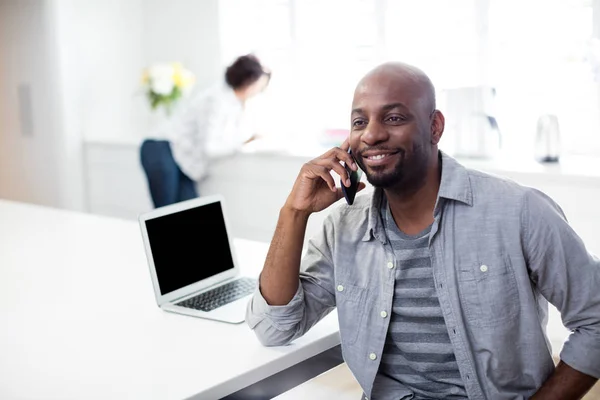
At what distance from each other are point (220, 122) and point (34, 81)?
2130 millimetres

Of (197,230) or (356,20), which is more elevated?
(356,20)

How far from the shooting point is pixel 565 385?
4.78ft

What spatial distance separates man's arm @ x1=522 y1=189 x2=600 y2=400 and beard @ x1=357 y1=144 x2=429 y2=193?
0.21 metres

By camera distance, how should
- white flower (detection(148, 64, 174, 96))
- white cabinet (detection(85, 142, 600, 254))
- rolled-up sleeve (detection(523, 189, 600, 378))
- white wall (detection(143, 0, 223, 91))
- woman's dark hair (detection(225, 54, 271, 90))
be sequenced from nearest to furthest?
rolled-up sleeve (detection(523, 189, 600, 378)) < white cabinet (detection(85, 142, 600, 254)) < woman's dark hair (detection(225, 54, 271, 90)) < white flower (detection(148, 64, 174, 96)) < white wall (detection(143, 0, 223, 91))

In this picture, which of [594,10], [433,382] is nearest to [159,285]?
[433,382]

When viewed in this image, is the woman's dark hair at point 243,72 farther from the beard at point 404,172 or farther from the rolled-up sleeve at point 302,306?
the beard at point 404,172

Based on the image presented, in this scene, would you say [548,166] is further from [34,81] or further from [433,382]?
[34,81]

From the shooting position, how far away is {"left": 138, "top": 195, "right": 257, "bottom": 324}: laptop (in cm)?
194

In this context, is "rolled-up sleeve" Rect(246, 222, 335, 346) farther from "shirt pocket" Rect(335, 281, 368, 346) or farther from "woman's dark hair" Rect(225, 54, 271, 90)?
"woman's dark hair" Rect(225, 54, 271, 90)

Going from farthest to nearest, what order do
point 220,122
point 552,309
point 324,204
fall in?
1. point 220,122
2. point 552,309
3. point 324,204

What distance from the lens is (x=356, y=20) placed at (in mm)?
4723

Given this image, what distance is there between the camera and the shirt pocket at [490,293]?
146 centimetres

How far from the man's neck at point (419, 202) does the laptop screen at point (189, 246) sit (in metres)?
0.67

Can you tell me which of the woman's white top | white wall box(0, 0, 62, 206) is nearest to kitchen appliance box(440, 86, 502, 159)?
the woman's white top
